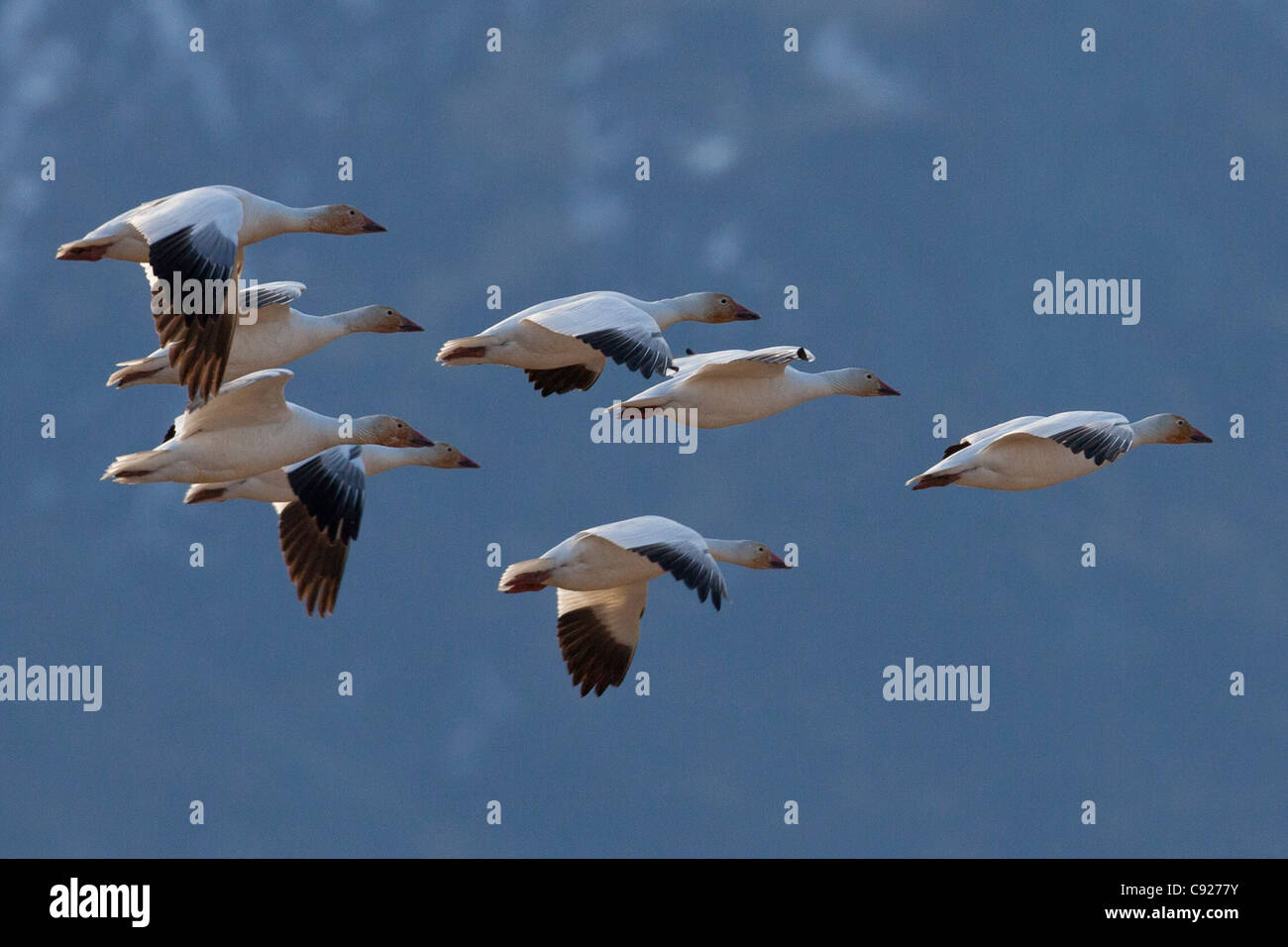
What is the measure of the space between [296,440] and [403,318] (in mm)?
2245

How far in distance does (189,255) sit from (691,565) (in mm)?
3874

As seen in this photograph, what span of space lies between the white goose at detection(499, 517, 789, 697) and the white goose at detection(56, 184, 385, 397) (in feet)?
8.85

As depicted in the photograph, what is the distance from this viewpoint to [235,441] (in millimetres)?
17406

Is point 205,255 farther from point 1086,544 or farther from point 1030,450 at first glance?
point 1086,544

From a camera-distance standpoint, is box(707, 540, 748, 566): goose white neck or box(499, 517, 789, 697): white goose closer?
box(499, 517, 789, 697): white goose

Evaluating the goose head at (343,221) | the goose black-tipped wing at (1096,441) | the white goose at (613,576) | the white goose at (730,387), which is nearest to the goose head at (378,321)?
the goose head at (343,221)

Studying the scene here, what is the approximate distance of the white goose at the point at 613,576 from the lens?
56.3 ft

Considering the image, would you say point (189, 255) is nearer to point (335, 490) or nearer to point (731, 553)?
point (335, 490)

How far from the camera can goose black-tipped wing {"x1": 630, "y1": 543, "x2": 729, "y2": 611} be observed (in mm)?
16672

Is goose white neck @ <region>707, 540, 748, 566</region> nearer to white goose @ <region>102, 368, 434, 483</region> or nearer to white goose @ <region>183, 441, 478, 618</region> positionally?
white goose @ <region>183, 441, 478, 618</region>

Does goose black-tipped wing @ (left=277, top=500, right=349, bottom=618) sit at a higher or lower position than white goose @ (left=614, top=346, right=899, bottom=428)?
lower

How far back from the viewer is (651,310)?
2003 cm

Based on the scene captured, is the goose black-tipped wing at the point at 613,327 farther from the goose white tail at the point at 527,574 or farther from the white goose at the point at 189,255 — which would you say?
the white goose at the point at 189,255

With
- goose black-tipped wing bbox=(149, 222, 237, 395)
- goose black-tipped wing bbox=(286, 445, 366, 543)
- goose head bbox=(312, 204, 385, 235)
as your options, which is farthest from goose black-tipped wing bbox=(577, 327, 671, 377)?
goose black-tipped wing bbox=(149, 222, 237, 395)
